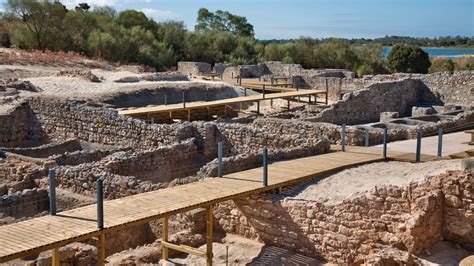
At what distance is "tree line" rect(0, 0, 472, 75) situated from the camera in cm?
4481

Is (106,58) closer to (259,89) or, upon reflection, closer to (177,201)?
(259,89)

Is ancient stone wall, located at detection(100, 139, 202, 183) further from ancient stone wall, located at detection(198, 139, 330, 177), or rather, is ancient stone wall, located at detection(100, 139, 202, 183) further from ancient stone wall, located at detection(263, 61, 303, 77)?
ancient stone wall, located at detection(263, 61, 303, 77)

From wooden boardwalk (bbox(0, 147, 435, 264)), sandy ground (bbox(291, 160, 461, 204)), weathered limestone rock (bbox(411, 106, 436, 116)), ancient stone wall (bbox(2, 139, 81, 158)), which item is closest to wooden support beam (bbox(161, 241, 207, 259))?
wooden boardwalk (bbox(0, 147, 435, 264))

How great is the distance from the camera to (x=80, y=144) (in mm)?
19594

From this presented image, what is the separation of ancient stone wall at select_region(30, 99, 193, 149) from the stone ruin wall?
6308mm

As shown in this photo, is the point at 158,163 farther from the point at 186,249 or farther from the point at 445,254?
the point at 445,254

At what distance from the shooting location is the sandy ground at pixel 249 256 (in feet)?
34.9

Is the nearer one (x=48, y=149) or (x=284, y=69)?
(x=48, y=149)

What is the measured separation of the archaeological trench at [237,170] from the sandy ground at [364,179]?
23cm

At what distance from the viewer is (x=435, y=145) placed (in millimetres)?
16891

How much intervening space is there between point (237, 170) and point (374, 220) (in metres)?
3.82

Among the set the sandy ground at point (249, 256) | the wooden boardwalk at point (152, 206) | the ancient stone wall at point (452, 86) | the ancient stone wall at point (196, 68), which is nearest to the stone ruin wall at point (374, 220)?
the sandy ground at point (249, 256)

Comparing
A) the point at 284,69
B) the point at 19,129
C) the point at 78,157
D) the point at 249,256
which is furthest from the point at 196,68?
the point at 249,256

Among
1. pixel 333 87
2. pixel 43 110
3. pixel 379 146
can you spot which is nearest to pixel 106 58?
pixel 333 87
